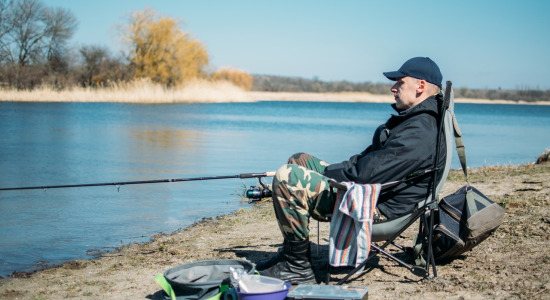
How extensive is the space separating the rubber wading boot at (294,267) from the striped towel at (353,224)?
0.28 meters

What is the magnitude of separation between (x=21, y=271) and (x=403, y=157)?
3286 mm

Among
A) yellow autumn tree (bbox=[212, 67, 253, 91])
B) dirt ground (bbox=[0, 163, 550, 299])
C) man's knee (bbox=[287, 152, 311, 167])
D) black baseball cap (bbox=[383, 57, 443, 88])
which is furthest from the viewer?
yellow autumn tree (bbox=[212, 67, 253, 91])

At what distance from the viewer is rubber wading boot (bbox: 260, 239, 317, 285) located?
140 inches

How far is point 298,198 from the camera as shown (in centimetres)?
338

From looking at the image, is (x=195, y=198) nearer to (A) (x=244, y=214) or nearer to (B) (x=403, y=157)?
(A) (x=244, y=214)

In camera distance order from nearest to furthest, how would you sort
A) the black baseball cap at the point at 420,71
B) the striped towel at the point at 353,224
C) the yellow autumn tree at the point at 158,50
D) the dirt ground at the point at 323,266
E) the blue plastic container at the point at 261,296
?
1. the blue plastic container at the point at 261,296
2. the striped towel at the point at 353,224
3. the dirt ground at the point at 323,266
4. the black baseball cap at the point at 420,71
5. the yellow autumn tree at the point at 158,50

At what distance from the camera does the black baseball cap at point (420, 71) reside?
11.9 ft

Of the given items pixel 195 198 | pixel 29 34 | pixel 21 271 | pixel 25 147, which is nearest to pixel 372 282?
pixel 21 271

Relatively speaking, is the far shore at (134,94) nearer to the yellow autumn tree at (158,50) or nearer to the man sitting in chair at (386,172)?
the yellow autumn tree at (158,50)

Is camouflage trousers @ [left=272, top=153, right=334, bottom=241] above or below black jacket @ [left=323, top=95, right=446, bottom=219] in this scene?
below

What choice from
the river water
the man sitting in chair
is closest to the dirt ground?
the man sitting in chair

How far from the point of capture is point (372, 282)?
3.71 m

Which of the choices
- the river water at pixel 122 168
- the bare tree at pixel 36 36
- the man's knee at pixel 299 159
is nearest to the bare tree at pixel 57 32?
the bare tree at pixel 36 36

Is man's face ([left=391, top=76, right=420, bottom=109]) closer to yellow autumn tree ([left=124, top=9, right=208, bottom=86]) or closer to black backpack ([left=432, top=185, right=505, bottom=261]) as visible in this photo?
black backpack ([left=432, top=185, right=505, bottom=261])
